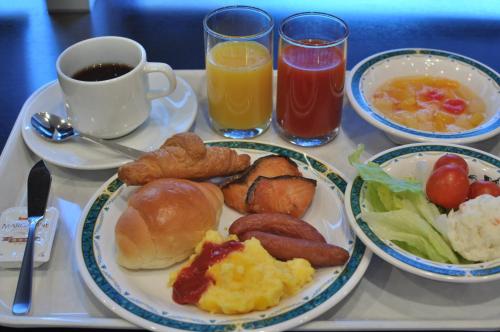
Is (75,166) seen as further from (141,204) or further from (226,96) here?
(226,96)

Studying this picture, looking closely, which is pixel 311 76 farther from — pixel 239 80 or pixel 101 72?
pixel 101 72

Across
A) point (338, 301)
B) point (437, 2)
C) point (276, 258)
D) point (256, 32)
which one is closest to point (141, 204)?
point (276, 258)

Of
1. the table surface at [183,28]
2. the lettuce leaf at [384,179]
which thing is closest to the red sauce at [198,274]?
the lettuce leaf at [384,179]

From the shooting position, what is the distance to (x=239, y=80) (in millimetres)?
1869

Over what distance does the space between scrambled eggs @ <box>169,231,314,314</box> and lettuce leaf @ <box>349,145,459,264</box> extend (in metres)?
0.24

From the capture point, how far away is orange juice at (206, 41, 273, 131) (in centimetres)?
187

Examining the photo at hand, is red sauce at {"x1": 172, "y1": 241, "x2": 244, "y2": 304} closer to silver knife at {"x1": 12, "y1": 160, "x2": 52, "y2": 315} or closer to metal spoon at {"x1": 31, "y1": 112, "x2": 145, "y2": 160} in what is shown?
silver knife at {"x1": 12, "y1": 160, "x2": 52, "y2": 315}

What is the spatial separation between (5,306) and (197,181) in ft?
2.05

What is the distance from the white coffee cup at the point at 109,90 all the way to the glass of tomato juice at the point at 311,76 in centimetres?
40

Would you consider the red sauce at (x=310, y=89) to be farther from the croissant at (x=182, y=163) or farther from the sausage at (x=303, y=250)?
the sausage at (x=303, y=250)

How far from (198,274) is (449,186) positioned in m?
0.70

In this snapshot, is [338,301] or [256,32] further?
[256,32]

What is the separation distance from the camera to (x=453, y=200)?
4.98 feet

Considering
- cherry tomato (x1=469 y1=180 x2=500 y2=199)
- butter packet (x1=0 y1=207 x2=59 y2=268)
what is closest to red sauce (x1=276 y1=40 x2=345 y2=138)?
cherry tomato (x1=469 y1=180 x2=500 y2=199)
